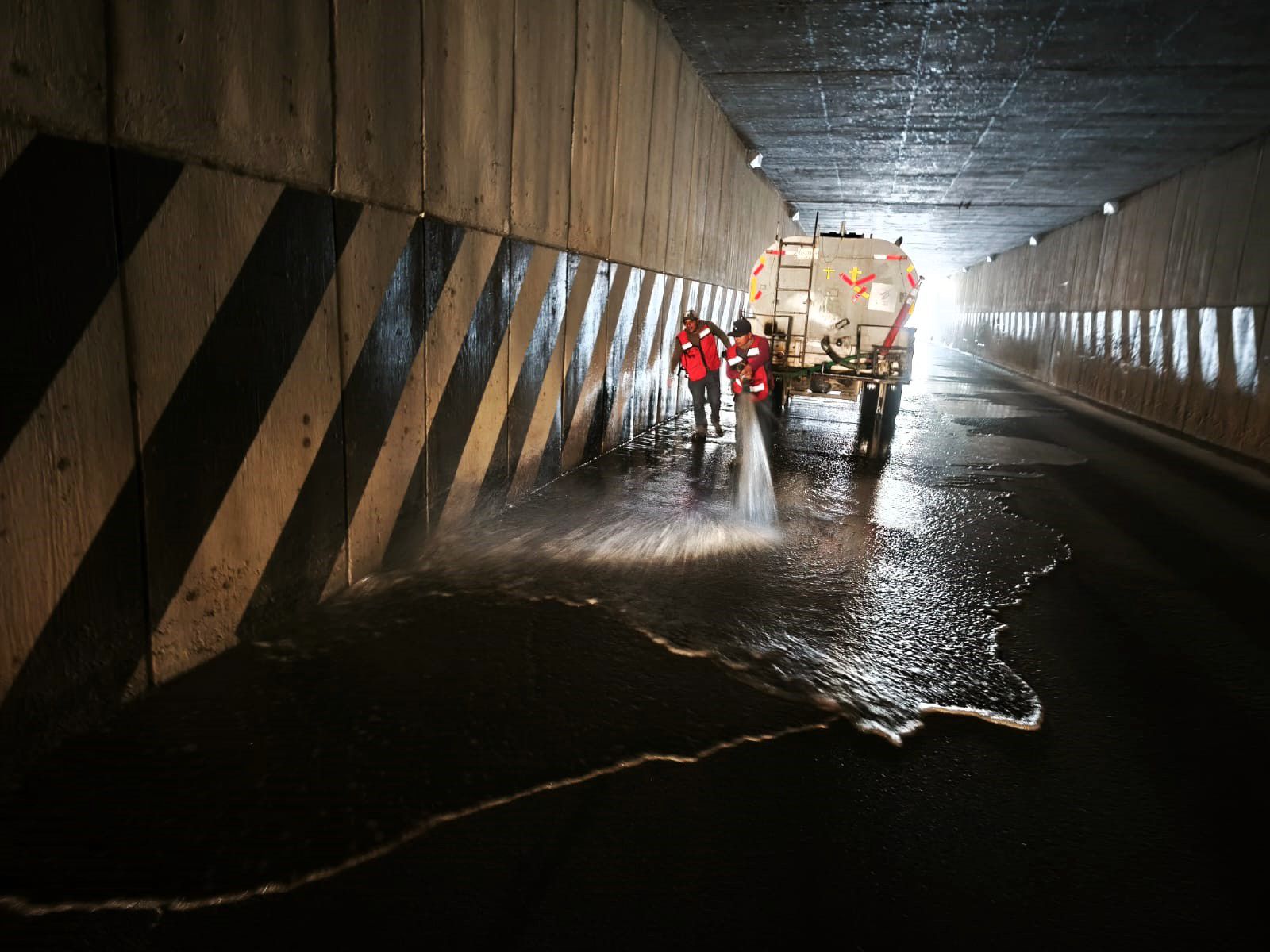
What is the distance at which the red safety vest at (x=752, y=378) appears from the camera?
9.62 metres

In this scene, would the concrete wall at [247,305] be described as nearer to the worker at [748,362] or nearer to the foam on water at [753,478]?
the foam on water at [753,478]

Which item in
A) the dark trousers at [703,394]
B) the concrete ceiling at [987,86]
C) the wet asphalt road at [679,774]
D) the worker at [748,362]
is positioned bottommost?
the wet asphalt road at [679,774]

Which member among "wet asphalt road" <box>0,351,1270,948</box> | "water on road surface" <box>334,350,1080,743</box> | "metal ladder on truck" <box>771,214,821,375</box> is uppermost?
"metal ladder on truck" <box>771,214,821,375</box>

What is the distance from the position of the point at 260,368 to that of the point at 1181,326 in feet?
50.3

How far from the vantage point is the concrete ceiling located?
783cm

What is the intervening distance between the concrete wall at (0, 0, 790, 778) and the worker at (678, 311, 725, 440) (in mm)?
3170

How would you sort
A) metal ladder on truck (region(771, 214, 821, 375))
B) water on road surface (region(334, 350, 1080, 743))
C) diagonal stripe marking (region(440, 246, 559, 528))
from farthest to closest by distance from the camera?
metal ladder on truck (region(771, 214, 821, 375)) → diagonal stripe marking (region(440, 246, 559, 528)) → water on road surface (region(334, 350, 1080, 743))

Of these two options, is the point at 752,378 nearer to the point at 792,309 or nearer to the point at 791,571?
the point at 792,309

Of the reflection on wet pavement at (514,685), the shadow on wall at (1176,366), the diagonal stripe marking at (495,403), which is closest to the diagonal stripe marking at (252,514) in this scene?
the reflection on wet pavement at (514,685)

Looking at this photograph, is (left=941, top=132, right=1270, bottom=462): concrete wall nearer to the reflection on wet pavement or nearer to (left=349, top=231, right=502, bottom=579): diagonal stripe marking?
the reflection on wet pavement

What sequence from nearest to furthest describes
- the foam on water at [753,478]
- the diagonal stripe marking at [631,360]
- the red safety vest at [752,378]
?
the foam on water at [753,478]
the diagonal stripe marking at [631,360]
the red safety vest at [752,378]

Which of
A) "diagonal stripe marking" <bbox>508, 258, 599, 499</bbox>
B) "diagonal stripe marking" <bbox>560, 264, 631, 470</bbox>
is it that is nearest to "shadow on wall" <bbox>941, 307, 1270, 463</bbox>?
"diagonal stripe marking" <bbox>560, 264, 631, 470</bbox>

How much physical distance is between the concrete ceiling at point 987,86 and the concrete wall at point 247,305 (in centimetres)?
340

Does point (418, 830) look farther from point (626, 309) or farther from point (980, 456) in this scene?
point (980, 456)
